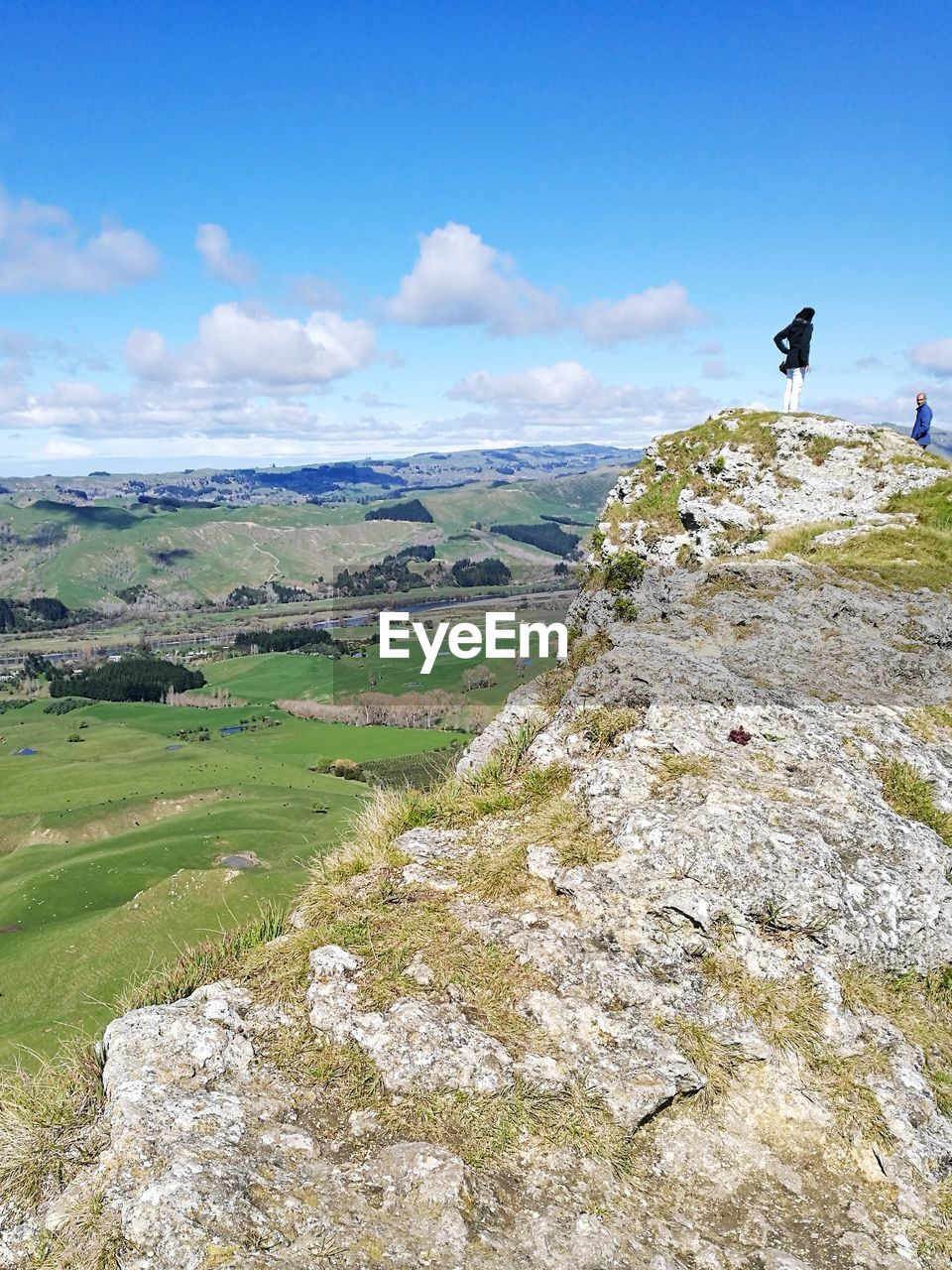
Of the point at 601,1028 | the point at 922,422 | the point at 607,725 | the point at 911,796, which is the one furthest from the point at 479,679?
the point at 601,1028

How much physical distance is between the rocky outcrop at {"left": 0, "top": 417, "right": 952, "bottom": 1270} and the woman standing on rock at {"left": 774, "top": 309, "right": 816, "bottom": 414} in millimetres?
14579

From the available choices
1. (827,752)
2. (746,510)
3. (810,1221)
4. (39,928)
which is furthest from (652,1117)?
(39,928)

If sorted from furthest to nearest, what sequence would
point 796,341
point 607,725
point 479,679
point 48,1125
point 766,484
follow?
point 479,679 → point 796,341 → point 766,484 → point 607,725 → point 48,1125

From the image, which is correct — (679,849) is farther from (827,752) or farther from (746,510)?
(746,510)

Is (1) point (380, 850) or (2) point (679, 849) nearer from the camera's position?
(2) point (679, 849)

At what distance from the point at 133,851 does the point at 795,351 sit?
12013cm

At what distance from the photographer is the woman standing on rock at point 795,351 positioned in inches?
899

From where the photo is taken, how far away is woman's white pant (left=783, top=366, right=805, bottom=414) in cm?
2353

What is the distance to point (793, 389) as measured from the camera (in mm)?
23781

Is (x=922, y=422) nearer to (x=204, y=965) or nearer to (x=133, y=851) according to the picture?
(x=204, y=965)

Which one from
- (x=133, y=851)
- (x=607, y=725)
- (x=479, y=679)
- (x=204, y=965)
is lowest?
(x=133, y=851)

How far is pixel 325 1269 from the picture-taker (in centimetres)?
532

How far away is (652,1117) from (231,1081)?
405 centimetres

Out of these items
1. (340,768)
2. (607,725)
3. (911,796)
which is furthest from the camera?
(340,768)
